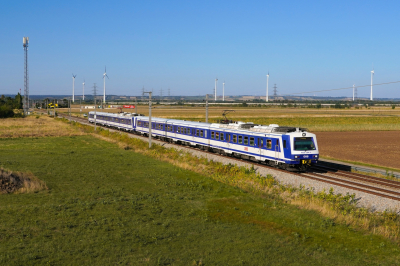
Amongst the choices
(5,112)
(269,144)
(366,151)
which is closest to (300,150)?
(269,144)

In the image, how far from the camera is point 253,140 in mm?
31672

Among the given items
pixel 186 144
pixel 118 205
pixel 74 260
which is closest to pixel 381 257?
pixel 74 260

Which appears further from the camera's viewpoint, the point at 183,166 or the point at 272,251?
the point at 183,166

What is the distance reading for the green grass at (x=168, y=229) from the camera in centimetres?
1259

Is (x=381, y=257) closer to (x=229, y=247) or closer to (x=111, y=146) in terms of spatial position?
(x=229, y=247)

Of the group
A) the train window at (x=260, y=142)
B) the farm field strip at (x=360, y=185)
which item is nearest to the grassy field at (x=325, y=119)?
the train window at (x=260, y=142)

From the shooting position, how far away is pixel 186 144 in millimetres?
47094

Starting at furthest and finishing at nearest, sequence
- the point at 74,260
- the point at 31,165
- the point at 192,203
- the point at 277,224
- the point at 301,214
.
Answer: the point at 31,165
the point at 192,203
the point at 301,214
the point at 277,224
the point at 74,260

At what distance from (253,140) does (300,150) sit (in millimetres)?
5107

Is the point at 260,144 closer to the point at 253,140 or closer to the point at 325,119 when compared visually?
the point at 253,140

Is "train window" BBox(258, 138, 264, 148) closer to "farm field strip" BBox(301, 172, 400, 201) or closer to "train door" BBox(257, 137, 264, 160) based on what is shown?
"train door" BBox(257, 137, 264, 160)

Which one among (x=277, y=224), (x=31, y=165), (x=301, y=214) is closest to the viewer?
(x=277, y=224)

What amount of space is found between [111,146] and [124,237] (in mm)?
33818

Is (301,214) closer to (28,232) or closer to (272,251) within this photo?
(272,251)
